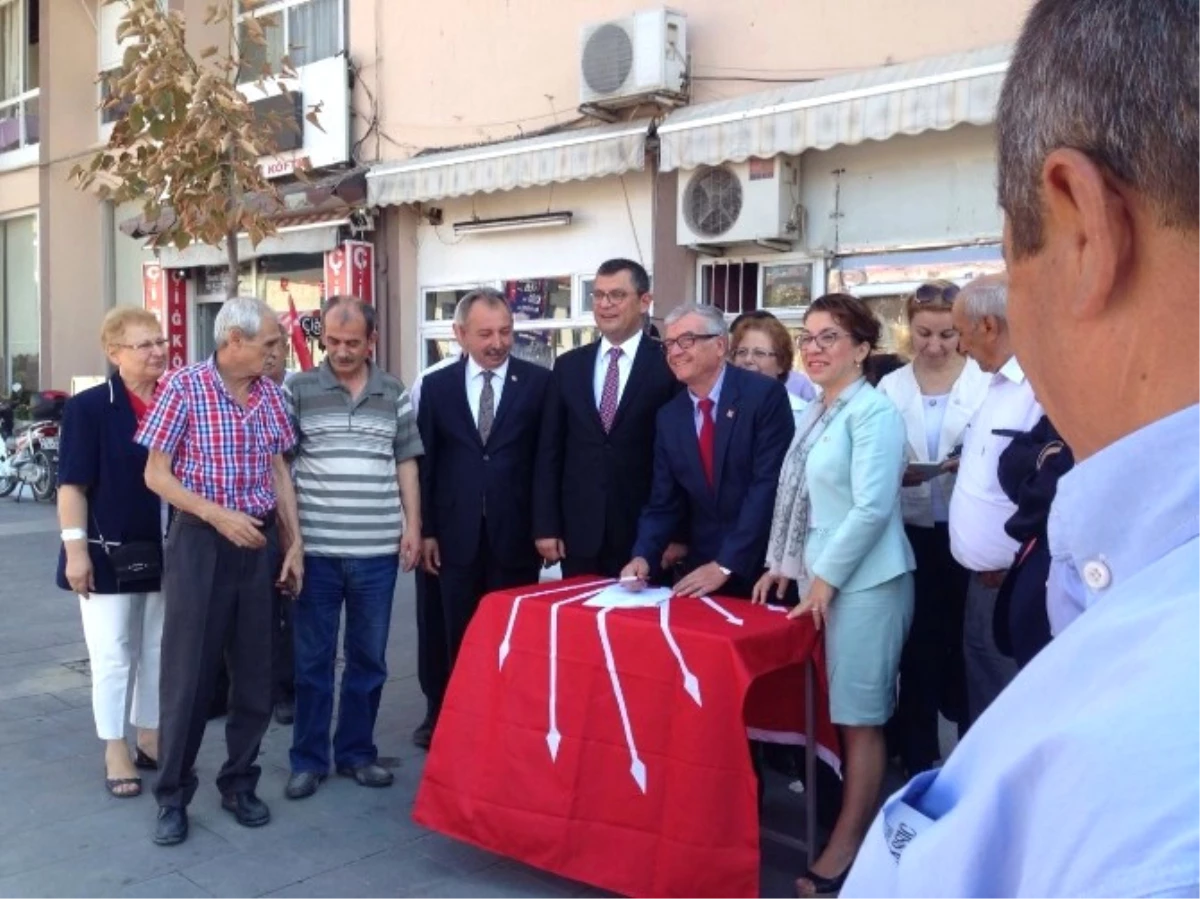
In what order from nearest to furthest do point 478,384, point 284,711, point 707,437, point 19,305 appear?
point 707,437 < point 478,384 < point 284,711 < point 19,305

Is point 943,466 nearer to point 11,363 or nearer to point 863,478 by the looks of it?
point 863,478

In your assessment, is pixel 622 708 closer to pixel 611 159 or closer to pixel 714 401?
pixel 714 401

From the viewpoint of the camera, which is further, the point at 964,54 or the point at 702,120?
the point at 702,120

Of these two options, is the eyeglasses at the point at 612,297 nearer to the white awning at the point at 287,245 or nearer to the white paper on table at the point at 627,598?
the white paper on table at the point at 627,598

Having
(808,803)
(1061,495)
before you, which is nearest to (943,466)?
(808,803)

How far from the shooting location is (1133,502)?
0.64m

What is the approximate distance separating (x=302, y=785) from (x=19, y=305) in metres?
15.2

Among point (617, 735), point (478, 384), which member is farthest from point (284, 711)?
point (617, 735)

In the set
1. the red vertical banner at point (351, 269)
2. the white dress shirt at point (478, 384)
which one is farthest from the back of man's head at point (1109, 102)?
the red vertical banner at point (351, 269)

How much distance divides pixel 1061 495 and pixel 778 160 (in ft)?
24.0

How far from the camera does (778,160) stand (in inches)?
302

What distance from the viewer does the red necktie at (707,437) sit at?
3828mm

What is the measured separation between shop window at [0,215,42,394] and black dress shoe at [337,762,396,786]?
13953 mm

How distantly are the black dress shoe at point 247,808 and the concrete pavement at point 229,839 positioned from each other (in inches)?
1.2
